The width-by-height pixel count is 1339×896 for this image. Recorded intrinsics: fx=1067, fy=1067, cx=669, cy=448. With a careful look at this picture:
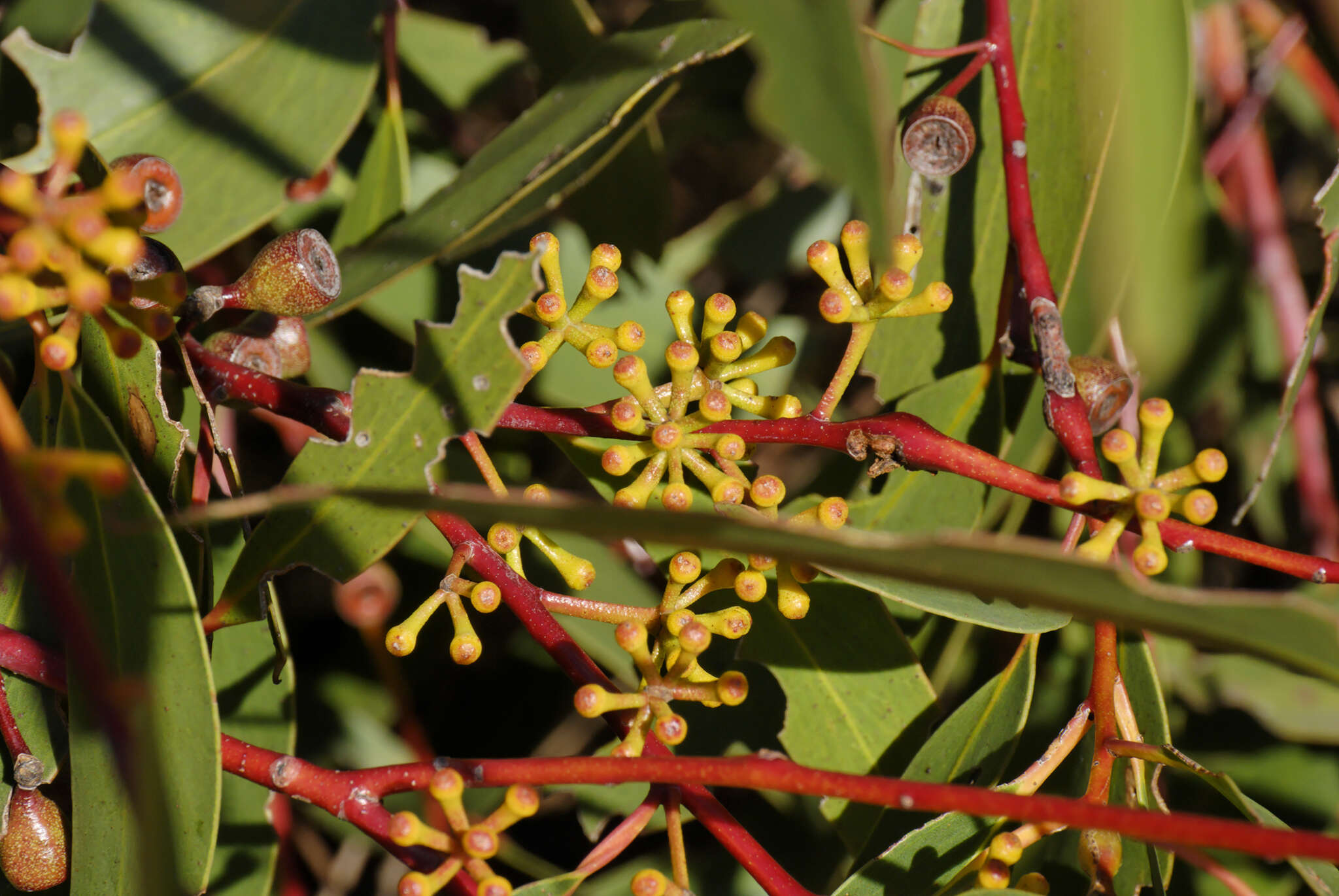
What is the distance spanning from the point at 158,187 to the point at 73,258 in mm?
383

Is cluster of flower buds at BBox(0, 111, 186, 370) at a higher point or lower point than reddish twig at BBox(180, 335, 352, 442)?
higher

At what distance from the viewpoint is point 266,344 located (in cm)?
117

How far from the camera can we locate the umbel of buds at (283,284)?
39.5 inches

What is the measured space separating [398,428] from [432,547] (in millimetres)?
814

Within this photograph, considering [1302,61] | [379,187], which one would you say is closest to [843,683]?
[379,187]

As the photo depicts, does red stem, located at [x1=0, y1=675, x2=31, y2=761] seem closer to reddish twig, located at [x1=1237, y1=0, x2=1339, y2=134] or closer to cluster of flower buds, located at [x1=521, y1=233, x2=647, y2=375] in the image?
cluster of flower buds, located at [x1=521, y1=233, x2=647, y2=375]

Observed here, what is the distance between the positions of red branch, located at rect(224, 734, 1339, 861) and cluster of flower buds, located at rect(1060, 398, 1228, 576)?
19 centimetres

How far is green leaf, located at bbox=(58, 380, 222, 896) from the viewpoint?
864mm

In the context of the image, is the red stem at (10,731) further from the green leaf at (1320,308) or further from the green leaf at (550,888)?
the green leaf at (1320,308)

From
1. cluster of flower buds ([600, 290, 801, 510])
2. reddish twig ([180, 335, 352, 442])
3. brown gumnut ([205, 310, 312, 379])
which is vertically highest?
cluster of flower buds ([600, 290, 801, 510])

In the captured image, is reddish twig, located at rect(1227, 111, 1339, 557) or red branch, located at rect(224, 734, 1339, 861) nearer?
red branch, located at rect(224, 734, 1339, 861)

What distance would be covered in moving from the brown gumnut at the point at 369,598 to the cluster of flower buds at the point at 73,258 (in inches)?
39.7

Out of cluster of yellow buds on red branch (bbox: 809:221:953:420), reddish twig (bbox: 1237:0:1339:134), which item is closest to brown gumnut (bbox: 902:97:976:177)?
cluster of yellow buds on red branch (bbox: 809:221:953:420)

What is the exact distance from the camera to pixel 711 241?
86.4 inches
